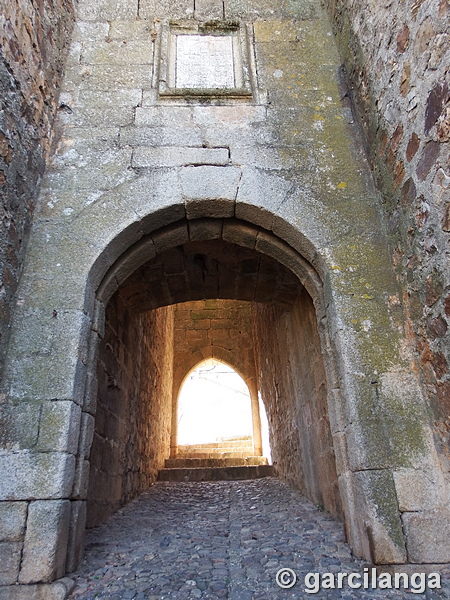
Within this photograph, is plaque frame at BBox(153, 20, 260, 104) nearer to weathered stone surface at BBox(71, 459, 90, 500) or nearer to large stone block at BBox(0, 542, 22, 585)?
weathered stone surface at BBox(71, 459, 90, 500)

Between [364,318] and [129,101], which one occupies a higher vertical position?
[129,101]

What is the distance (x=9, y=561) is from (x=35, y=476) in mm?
340

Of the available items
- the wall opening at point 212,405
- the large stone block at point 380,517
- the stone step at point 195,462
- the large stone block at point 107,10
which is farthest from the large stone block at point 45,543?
the wall opening at point 212,405

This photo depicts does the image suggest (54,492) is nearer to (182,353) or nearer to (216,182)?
(216,182)

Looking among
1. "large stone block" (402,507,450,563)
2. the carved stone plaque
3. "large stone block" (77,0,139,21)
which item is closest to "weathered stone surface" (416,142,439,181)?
A: "large stone block" (402,507,450,563)

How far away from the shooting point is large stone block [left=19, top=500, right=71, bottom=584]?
1.77 m

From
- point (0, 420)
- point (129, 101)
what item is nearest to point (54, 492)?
point (0, 420)

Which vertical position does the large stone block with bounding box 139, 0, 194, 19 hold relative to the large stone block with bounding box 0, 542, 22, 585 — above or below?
above

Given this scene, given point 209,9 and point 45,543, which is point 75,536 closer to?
point 45,543

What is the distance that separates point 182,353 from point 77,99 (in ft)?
19.6

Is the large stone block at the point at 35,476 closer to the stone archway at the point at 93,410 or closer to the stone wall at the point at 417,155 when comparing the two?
the stone archway at the point at 93,410

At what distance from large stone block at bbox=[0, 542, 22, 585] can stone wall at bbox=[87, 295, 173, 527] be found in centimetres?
97

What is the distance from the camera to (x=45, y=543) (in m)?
1.80

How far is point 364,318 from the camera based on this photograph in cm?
233
